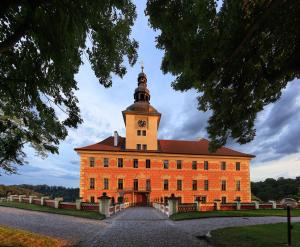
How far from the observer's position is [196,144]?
61.0 m

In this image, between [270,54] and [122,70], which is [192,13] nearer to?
[122,70]

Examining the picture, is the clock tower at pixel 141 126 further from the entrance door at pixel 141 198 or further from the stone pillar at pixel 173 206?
the stone pillar at pixel 173 206

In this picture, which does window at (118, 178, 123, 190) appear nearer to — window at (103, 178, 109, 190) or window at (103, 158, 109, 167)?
window at (103, 178, 109, 190)

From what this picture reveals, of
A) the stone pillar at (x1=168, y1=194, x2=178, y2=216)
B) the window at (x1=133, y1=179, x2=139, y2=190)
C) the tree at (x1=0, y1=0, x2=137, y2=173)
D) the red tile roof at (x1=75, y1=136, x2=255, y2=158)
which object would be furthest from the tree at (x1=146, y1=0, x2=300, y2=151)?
the red tile roof at (x1=75, y1=136, x2=255, y2=158)

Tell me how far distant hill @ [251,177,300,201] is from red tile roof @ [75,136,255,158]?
1636 cm

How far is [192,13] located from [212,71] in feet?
9.72

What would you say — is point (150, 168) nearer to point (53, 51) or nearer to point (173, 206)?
point (173, 206)

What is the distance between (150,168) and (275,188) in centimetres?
3487

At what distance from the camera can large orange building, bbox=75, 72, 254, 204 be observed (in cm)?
5269

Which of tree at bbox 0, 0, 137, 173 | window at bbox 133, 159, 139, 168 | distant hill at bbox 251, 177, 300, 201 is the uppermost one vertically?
window at bbox 133, 159, 139, 168

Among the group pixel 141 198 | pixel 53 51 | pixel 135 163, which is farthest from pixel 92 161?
pixel 53 51

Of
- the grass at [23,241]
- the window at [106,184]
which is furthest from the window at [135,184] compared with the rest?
the grass at [23,241]

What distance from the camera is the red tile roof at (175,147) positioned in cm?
5422

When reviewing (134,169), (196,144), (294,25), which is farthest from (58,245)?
(196,144)
